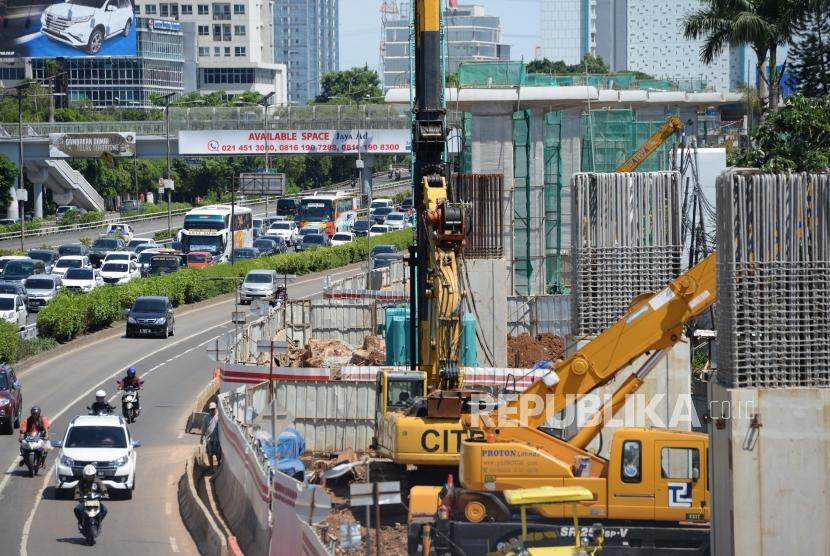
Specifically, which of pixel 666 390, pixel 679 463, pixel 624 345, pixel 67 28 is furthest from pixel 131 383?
pixel 67 28

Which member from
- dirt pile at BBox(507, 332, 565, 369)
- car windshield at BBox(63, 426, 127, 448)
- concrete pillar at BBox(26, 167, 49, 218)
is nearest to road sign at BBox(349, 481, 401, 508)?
car windshield at BBox(63, 426, 127, 448)

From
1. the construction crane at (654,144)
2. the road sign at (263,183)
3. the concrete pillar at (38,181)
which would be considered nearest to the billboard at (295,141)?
the road sign at (263,183)

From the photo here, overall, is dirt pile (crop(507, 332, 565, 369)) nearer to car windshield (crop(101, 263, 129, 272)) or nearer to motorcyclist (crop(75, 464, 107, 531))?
motorcyclist (crop(75, 464, 107, 531))

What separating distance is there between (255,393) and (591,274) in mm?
7831

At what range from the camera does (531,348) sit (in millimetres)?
40625

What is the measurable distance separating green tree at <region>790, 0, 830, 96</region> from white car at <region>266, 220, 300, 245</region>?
126 feet

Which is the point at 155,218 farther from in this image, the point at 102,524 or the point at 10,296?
the point at 102,524

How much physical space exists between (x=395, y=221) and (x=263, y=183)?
496 inches

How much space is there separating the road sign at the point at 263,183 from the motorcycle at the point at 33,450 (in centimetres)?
5914

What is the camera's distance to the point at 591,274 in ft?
79.7

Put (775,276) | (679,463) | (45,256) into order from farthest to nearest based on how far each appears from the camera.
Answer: (45,256) → (679,463) → (775,276)

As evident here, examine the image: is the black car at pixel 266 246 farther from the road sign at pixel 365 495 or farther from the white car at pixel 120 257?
the road sign at pixel 365 495

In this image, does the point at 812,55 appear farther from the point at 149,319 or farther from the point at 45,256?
the point at 45,256

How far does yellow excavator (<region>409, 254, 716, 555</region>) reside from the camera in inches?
755
